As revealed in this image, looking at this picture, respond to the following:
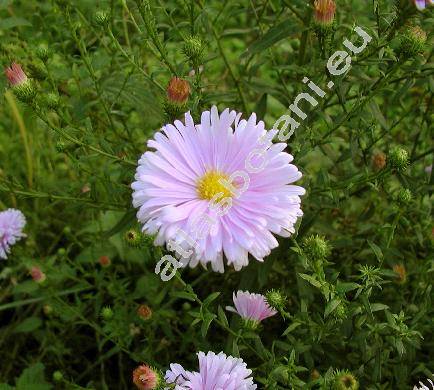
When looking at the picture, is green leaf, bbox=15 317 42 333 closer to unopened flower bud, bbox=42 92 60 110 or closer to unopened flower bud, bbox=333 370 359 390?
unopened flower bud, bbox=42 92 60 110

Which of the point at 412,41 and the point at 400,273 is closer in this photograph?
the point at 412,41

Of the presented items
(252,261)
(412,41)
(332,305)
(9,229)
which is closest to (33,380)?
(9,229)

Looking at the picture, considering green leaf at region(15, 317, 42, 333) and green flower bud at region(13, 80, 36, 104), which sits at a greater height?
green flower bud at region(13, 80, 36, 104)

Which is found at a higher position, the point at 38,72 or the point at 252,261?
the point at 38,72

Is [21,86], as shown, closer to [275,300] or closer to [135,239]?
[135,239]

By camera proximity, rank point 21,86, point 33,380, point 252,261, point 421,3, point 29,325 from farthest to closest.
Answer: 1. point 29,325
2. point 33,380
3. point 252,261
4. point 21,86
5. point 421,3

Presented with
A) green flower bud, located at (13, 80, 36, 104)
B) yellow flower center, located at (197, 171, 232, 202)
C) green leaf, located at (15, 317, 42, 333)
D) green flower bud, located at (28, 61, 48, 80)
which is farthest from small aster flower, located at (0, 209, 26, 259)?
yellow flower center, located at (197, 171, 232, 202)
